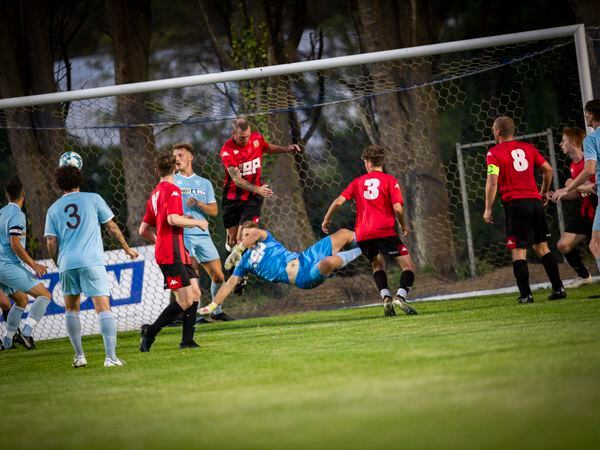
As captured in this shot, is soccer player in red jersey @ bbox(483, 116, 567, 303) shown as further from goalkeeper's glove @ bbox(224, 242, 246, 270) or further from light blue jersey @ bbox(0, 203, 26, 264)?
light blue jersey @ bbox(0, 203, 26, 264)

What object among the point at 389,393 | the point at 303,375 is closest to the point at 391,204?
the point at 303,375

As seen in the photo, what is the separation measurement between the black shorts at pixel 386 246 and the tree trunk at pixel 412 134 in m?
4.28

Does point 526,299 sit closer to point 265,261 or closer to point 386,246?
point 386,246

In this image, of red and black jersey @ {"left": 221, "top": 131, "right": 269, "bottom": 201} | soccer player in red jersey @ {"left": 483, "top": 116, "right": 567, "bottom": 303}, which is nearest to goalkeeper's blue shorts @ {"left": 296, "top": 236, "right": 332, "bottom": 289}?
red and black jersey @ {"left": 221, "top": 131, "right": 269, "bottom": 201}

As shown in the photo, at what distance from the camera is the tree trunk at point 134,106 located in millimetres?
15062

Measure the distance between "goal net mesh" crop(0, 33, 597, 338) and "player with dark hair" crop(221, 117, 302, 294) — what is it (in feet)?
3.77

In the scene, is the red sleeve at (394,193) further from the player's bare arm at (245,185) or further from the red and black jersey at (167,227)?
the red and black jersey at (167,227)

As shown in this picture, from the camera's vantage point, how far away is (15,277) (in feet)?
35.0

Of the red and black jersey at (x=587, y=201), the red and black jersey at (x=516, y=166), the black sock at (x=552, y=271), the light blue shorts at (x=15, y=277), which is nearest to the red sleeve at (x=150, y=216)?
the light blue shorts at (x=15, y=277)

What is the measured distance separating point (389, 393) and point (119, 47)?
12.1 metres

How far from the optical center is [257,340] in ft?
28.7

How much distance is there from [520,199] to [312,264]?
2449 millimetres

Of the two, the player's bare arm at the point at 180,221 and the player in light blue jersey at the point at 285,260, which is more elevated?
the player's bare arm at the point at 180,221

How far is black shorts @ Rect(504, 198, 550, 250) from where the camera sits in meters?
9.55
